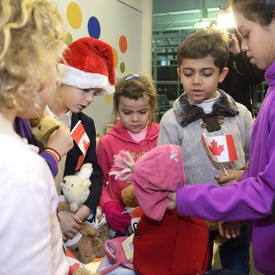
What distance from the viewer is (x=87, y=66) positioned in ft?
4.57

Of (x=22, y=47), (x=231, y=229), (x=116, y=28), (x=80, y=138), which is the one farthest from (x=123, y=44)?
(x=22, y=47)

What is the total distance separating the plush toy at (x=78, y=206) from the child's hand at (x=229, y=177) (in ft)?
1.71

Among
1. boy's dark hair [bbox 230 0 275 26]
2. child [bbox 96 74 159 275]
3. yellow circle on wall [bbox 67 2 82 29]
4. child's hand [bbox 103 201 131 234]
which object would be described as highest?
yellow circle on wall [bbox 67 2 82 29]

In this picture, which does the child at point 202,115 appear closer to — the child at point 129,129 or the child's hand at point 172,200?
the child at point 129,129

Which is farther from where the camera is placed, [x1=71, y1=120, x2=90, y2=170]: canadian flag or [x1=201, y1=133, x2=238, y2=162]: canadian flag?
[x1=71, y1=120, x2=90, y2=170]: canadian flag

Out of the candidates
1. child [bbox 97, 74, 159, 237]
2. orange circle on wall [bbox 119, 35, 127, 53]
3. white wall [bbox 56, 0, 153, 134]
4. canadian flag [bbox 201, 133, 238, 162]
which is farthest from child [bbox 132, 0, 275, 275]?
orange circle on wall [bbox 119, 35, 127, 53]

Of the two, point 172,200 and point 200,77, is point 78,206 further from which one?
point 200,77

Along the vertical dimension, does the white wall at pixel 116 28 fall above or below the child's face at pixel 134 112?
above

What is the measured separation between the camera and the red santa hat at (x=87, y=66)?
1386mm

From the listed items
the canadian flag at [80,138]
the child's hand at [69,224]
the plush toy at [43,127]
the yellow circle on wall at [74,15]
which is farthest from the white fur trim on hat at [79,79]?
the yellow circle on wall at [74,15]

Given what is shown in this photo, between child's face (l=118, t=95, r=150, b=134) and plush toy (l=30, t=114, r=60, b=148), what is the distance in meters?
0.60

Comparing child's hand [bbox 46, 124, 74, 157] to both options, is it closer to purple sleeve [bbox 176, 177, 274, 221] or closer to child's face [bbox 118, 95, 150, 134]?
purple sleeve [bbox 176, 177, 274, 221]

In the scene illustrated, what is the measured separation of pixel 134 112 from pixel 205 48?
0.49 m

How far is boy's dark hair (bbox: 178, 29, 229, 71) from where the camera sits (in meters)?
1.41
